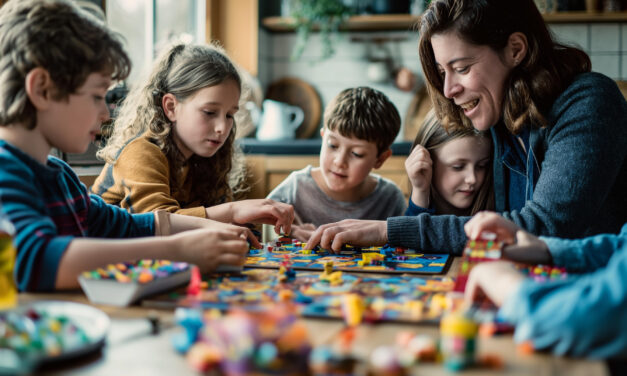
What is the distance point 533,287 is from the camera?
28.4 inches

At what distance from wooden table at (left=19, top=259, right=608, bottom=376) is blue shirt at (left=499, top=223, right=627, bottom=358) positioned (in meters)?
0.02

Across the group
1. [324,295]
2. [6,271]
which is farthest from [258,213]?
[6,271]

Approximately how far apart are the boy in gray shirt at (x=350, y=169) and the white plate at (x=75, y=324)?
1204 millimetres

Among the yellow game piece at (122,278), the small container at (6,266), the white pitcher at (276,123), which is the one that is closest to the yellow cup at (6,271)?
the small container at (6,266)

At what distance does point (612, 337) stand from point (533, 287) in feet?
0.32

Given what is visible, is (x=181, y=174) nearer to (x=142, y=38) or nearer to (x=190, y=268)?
(x=190, y=268)

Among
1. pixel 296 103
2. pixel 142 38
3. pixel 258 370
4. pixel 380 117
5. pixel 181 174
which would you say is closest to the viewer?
pixel 258 370

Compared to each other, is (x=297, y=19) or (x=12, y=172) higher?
(x=297, y=19)

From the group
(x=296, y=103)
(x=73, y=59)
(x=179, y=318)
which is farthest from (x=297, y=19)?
(x=179, y=318)

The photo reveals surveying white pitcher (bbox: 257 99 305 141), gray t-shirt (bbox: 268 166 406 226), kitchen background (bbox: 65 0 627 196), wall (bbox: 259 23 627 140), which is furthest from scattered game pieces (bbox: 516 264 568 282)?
wall (bbox: 259 23 627 140)

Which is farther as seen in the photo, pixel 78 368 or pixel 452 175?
pixel 452 175

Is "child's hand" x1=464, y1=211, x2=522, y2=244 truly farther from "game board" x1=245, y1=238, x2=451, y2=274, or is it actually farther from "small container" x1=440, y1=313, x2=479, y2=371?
"small container" x1=440, y1=313, x2=479, y2=371

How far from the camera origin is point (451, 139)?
190cm

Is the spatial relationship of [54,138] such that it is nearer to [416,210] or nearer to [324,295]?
[324,295]
